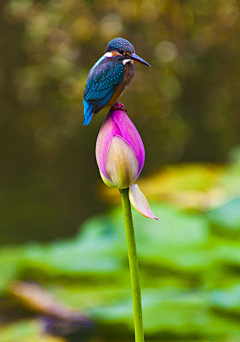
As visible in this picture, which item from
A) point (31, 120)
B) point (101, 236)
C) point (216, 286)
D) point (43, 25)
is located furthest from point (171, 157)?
point (216, 286)

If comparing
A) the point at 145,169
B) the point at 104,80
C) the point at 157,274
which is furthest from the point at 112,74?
the point at 145,169

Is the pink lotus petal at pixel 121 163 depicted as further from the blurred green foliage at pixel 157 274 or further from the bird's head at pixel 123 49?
the blurred green foliage at pixel 157 274

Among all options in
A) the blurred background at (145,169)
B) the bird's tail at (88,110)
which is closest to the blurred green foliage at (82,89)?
the blurred background at (145,169)

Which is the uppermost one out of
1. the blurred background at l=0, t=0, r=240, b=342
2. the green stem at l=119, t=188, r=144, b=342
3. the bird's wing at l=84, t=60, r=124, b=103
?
the blurred background at l=0, t=0, r=240, b=342

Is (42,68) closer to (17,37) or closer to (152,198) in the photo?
(17,37)

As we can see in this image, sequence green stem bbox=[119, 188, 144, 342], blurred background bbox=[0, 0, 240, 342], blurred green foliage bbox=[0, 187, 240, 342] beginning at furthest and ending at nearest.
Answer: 1. blurred background bbox=[0, 0, 240, 342]
2. blurred green foliage bbox=[0, 187, 240, 342]
3. green stem bbox=[119, 188, 144, 342]

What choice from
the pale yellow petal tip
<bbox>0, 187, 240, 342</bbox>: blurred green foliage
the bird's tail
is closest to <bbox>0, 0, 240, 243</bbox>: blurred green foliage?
<bbox>0, 187, 240, 342</bbox>: blurred green foliage

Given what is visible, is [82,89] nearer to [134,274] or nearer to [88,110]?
[88,110]

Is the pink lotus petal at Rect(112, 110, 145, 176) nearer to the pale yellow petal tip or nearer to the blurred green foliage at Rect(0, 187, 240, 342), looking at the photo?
the pale yellow petal tip

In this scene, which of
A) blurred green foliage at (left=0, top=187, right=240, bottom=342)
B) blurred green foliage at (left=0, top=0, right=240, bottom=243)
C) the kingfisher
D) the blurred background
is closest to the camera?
the kingfisher
